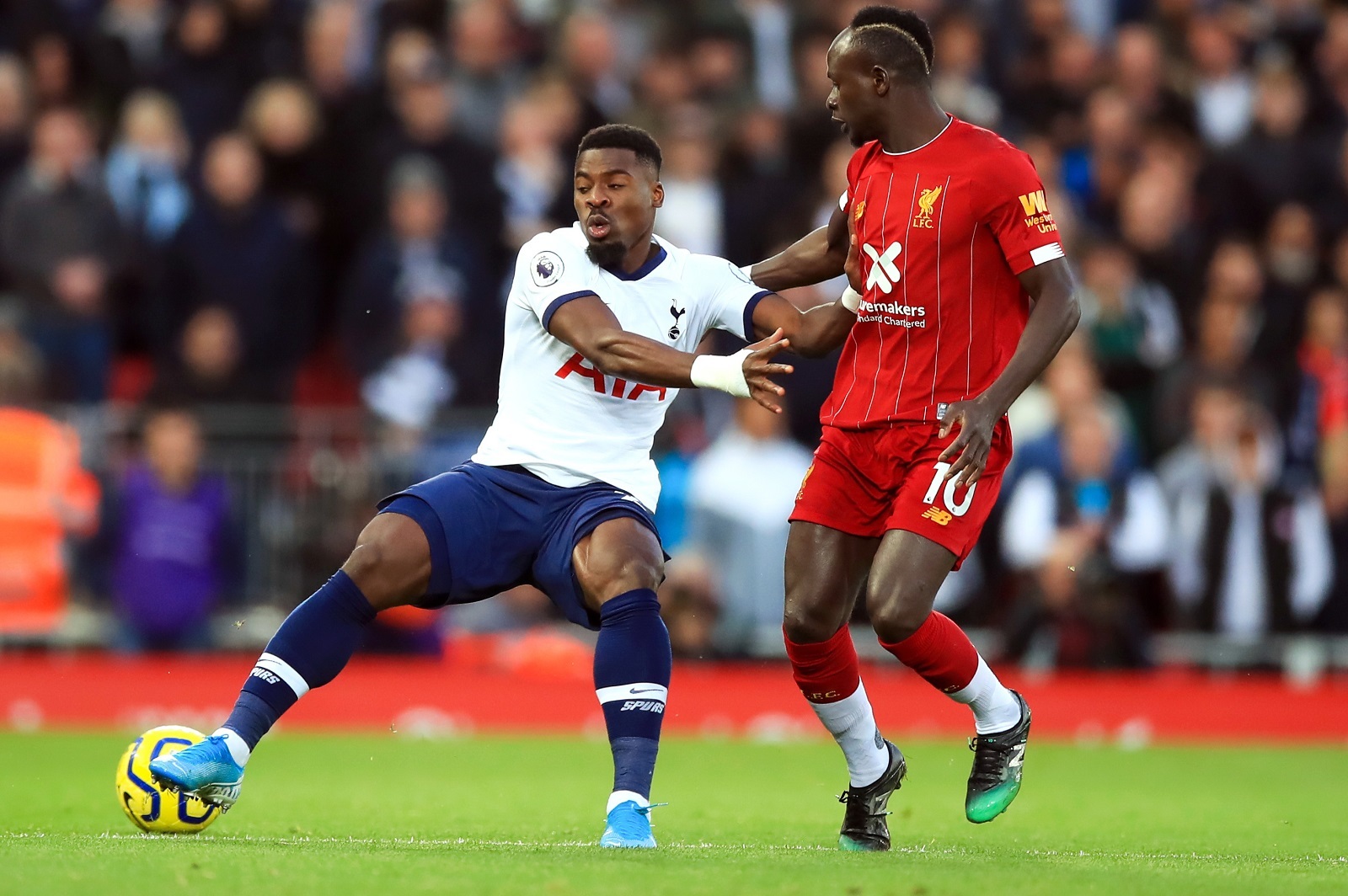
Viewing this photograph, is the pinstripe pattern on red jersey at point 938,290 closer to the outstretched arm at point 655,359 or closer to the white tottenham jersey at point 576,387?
the outstretched arm at point 655,359

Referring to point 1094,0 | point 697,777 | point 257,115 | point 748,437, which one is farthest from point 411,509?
point 1094,0

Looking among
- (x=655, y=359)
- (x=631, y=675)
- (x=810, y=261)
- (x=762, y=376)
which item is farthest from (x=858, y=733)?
(x=810, y=261)

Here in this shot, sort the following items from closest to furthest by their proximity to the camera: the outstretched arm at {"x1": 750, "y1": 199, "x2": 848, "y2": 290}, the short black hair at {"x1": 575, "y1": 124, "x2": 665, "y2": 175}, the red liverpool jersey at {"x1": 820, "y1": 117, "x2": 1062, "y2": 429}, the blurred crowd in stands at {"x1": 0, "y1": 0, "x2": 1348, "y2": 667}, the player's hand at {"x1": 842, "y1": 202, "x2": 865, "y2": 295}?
the red liverpool jersey at {"x1": 820, "y1": 117, "x2": 1062, "y2": 429} < the short black hair at {"x1": 575, "y1": 124, "x2": 665, "y2": 175} < the player's hand at {"x1": 842, "y1": 202, "x2": 865, "y2": 295} < the outstretched arm at {"x1": 750, "y1": 199, "x2": 848, "y2": 290} < the blurred crowd in stands at {"x1": 0, "y1": 0, "x2": 1348, "y2": 667}

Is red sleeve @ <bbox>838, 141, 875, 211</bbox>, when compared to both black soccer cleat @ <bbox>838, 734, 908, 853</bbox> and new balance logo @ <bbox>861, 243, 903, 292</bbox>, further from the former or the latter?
black soccer cleat @ <bbox>838, 734, 908, 853</bbox>

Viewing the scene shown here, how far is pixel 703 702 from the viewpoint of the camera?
14.1 m

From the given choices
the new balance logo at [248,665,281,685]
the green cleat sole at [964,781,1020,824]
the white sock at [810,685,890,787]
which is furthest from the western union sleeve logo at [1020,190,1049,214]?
the new balance logo at [248,665,281,685]

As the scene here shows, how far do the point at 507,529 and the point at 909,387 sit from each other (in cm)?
160

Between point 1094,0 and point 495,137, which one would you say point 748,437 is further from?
point 1094,0

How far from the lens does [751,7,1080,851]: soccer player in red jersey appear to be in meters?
7.18

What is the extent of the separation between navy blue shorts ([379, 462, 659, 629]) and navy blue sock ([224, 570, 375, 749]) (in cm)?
30

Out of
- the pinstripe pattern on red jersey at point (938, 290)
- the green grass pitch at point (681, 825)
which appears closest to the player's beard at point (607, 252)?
the pinstripe pattern on red jersey at point (938, 290)

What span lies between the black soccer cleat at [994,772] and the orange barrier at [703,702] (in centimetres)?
625

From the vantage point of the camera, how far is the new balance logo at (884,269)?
7.38 m

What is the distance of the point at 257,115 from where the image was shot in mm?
15086
